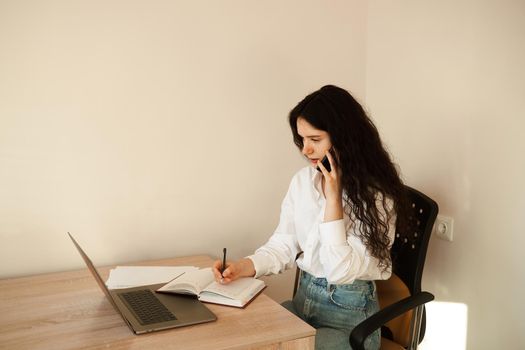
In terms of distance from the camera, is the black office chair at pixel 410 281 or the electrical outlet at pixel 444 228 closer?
the black office chair at pixel 410 281

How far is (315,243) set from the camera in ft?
4.89

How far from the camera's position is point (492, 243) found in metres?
1.59

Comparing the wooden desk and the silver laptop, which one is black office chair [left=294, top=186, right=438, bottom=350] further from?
the silver laptop

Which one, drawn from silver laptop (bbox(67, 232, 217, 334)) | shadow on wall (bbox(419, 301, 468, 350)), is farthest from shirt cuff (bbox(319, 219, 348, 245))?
shadow on wall (bbox(419, 301, 468, 350))

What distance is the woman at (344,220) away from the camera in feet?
4.54

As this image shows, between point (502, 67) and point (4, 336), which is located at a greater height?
point (502, 67)

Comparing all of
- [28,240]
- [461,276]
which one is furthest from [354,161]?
[28,240]

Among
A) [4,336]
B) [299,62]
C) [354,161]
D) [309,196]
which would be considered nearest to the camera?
[4,336]

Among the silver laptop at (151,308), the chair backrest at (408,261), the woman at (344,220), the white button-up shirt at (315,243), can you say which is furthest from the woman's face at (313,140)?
the silver laptop at (151,308)

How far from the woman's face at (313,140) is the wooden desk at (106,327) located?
0.48 meters

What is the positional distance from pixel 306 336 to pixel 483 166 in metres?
0.92

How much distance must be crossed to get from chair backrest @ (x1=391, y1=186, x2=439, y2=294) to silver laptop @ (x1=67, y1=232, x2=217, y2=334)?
0.67m

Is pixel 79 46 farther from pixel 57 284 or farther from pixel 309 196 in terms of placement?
pixel 309 196

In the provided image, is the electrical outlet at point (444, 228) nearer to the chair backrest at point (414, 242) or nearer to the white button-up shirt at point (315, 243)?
the chair backrest at point (414, 242)
